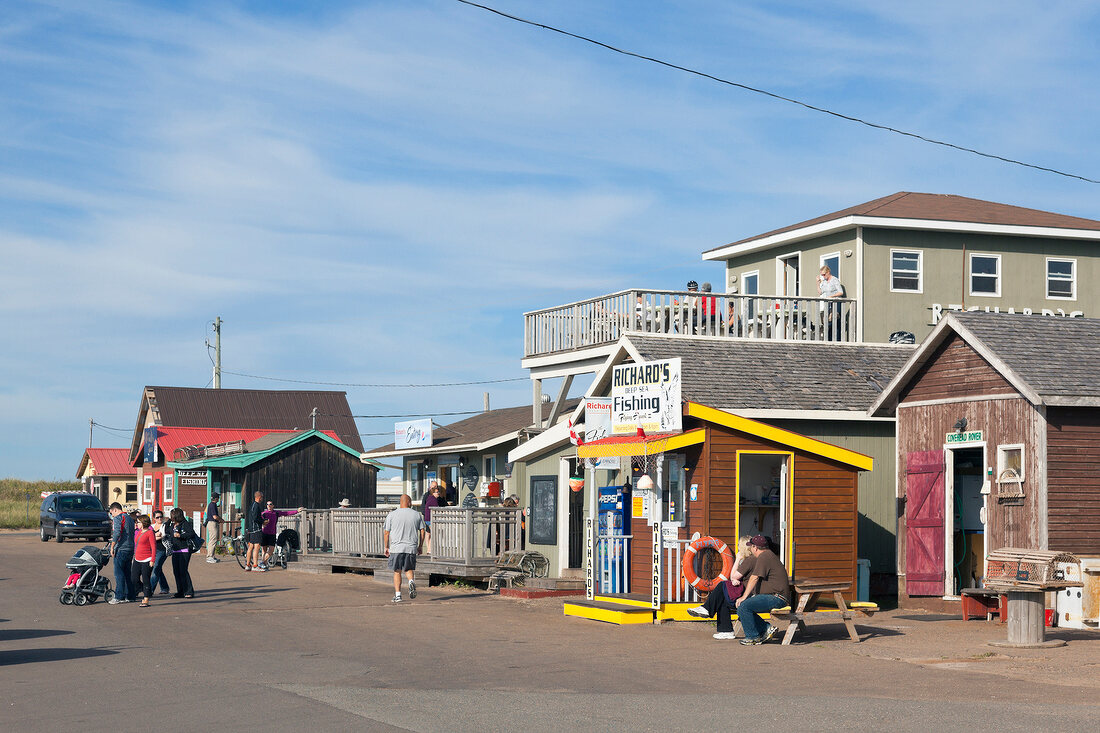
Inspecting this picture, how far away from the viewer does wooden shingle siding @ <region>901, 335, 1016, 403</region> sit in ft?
63.2

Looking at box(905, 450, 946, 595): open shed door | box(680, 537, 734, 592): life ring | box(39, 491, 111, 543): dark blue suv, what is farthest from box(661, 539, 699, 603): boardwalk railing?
box(39, 491, 111, 543): dark blue suv

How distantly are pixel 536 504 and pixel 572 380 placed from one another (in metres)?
3.86

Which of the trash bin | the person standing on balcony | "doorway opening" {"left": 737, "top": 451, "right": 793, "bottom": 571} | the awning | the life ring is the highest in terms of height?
the person standing on balcony

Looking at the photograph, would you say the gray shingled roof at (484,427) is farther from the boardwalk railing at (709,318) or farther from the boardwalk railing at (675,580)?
the boardwalk railing at (675,580)

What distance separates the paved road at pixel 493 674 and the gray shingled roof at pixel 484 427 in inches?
500

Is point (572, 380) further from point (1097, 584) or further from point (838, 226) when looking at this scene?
point (1097, 584)

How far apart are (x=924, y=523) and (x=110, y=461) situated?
6259 cm

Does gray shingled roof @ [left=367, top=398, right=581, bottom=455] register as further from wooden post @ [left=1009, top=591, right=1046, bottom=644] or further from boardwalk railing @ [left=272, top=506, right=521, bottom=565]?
wooden post @ [left=1009, top=591, right=1046, bottom=644]

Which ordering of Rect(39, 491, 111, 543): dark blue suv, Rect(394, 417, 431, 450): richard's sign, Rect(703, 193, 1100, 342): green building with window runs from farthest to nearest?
Rect(39, 491, 111, 543): dark blue suv
Rect(394, 417, 431, 450): richard's sign
Rect(703, 193, 1100, 342): green building with window

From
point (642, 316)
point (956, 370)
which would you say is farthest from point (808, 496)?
point (642, 316)

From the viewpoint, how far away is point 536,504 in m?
25.7

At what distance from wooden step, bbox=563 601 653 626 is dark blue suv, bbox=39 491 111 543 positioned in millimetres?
32995

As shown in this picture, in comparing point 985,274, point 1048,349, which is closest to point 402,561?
point 1048,349

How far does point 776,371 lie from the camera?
2436 centimetres
